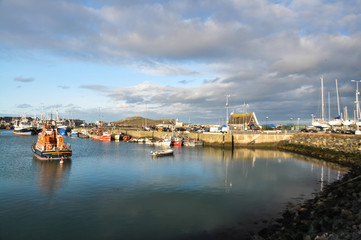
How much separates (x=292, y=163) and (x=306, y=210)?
31412 mm

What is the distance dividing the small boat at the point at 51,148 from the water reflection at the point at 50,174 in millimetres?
1506

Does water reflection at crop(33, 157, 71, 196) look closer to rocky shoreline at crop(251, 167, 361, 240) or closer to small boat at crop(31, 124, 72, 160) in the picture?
small boat at crop(31, 124, 72, 160)

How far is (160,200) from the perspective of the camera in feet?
81.8

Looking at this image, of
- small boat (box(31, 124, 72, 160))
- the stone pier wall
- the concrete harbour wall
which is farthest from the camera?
the concrete harbour wall

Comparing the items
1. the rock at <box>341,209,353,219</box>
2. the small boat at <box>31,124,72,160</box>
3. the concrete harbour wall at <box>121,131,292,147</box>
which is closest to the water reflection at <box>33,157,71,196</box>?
the small boat at <box>31,124,72,160</box>

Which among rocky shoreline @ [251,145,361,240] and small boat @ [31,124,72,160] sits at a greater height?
small boat @ [31,124,72,160]

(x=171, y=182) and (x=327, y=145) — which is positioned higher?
(x=327, y=145)

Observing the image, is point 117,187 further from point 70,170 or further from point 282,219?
point 282,219

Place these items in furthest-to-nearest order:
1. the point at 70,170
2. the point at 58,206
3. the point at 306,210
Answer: the point at 70,170 → the point at 58,206 → the point at 306,210

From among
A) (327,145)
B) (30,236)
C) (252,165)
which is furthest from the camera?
(327,145)

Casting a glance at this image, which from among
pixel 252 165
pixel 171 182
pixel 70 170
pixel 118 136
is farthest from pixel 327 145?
pixel 118 136

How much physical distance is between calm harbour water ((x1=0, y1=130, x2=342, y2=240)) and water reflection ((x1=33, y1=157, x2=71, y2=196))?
0.11 m

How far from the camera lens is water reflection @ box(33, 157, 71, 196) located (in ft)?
97.3

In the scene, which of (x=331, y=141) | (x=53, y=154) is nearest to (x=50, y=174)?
(x=53, y=154)
